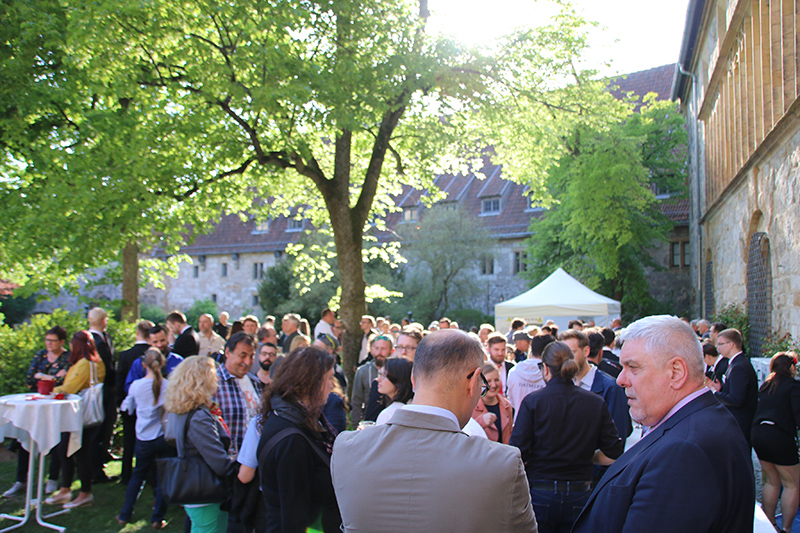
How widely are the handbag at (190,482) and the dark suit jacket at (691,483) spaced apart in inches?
116

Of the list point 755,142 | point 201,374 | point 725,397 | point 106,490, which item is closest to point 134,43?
point 106,490

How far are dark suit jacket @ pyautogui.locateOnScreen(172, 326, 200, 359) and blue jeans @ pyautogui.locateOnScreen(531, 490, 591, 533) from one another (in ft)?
19.9

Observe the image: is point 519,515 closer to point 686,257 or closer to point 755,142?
point 755,142

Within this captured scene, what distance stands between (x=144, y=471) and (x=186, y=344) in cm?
276

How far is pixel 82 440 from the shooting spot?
22.3ft

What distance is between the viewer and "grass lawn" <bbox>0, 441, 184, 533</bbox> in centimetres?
607

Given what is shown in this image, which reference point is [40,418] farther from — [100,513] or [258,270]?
[258,270]

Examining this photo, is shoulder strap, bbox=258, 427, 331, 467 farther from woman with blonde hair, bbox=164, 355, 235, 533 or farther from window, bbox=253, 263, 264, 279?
window, bbox=253, 263, 264, 279

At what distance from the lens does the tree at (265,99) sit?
9.68 meters

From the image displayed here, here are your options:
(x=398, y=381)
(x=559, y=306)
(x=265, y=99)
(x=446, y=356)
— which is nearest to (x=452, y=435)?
(x=446, y=356)

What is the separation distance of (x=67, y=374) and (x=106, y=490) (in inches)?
64.5

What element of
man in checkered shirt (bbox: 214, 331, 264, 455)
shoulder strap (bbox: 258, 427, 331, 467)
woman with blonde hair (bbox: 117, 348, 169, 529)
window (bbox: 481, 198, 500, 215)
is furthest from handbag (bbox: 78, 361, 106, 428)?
window (bbox: 481, 198, 500, 215)

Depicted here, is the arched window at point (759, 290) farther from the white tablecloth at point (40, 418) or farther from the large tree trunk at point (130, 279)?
the large tree trunk at point (130, 279)

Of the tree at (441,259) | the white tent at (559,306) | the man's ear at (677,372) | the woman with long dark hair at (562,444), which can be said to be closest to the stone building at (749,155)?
the white tent at (559,306)
